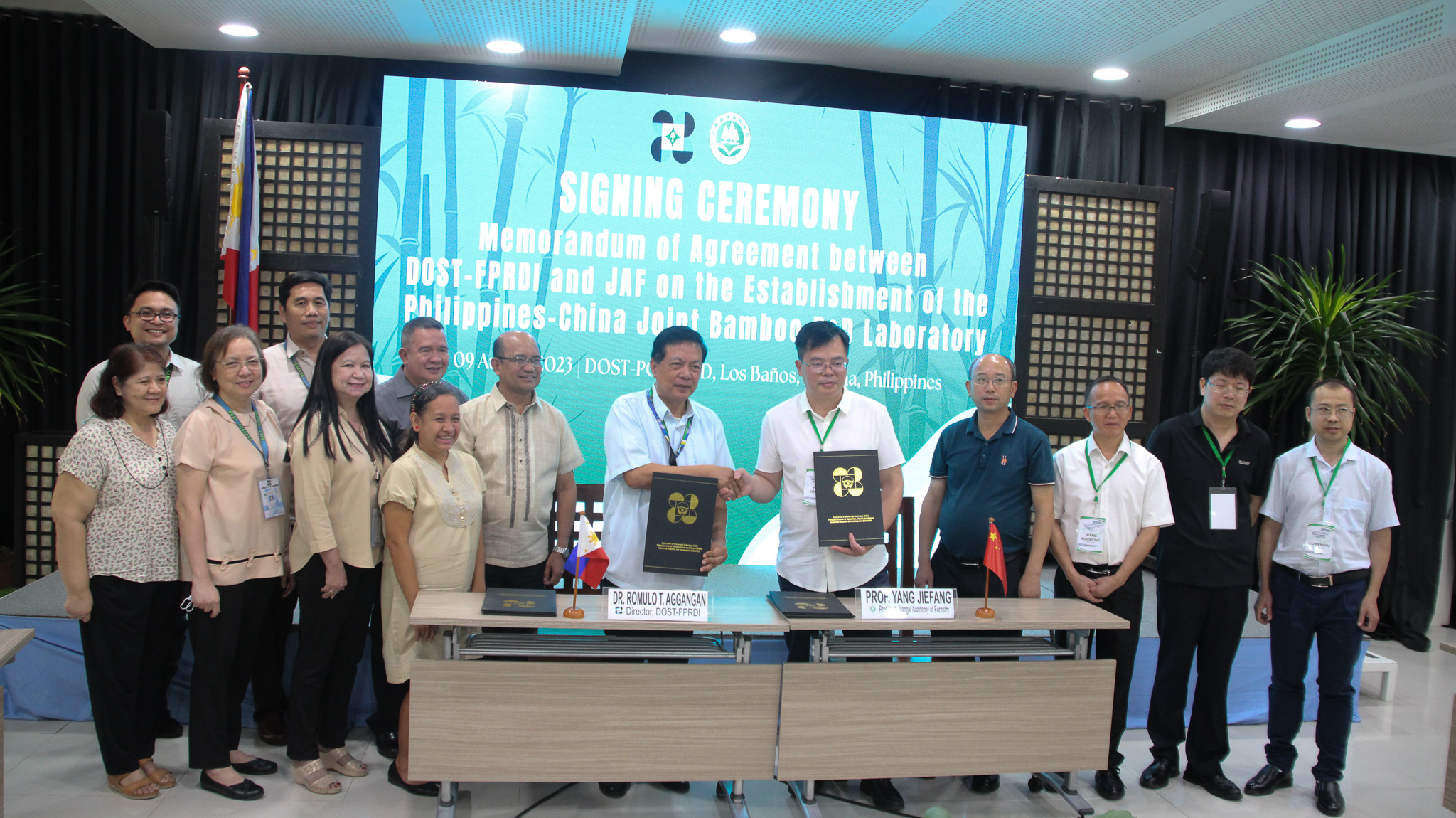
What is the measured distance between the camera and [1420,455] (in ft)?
18.5

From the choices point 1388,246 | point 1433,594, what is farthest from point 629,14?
point 1433,594

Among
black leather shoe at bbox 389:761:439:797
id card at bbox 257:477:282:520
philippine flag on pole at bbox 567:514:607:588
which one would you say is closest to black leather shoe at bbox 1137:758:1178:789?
philippine flag on pole at bbox 567:514:607:588

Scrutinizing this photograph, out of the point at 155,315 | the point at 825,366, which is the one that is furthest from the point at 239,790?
the point at 825,366

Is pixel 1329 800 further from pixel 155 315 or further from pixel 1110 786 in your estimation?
pixel 155 315

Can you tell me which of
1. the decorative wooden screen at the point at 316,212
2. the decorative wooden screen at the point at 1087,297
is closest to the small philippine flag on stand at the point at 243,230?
the decorative wooden screen at the point at 316,212

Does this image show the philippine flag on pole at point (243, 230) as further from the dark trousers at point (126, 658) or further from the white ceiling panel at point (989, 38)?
the dark trousers at point (126, 658)

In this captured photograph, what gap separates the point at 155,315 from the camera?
10.0 ft

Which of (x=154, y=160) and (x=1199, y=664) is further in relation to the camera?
(x=154, y=160)

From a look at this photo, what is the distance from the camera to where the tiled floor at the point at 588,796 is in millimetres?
2699

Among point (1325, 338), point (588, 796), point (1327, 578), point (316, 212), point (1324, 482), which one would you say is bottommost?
point (588, 796)

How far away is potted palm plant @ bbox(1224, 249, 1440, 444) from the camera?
5090mm

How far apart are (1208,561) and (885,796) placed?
136cm

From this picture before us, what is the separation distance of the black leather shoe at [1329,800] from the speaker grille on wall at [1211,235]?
3139 millimetres

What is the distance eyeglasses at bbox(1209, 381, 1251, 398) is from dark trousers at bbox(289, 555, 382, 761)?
113 inches
